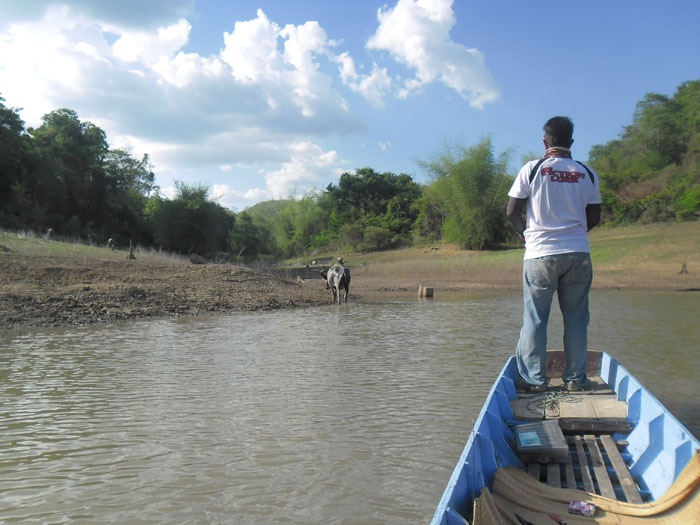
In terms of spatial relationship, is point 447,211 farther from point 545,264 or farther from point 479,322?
point 545,264

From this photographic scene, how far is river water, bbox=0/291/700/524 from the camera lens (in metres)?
4.39

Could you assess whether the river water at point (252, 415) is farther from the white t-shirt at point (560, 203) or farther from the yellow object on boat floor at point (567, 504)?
the white t-shirt at point (560, 203)

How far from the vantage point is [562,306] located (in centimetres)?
538

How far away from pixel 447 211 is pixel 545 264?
5124 centimetres

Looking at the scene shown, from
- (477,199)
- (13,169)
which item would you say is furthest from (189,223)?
(477,199)

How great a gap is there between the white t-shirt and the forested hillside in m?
35.0

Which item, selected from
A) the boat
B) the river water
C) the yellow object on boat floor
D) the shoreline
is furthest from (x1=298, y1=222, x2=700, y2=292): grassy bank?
the yellow object on boat floor

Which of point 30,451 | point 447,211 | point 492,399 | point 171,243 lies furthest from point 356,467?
point 447,211

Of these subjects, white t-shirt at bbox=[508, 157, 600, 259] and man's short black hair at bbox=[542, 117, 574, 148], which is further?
man's short black hair at bbox=[542, 117, 574, 148]

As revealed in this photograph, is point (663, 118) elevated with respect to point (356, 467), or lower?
elevated

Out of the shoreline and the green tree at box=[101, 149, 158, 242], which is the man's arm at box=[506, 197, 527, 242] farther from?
the green tree at box=[101, 149, 158, 242]

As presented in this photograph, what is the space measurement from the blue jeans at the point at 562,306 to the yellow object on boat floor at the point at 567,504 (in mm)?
1883

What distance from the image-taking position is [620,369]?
5.48 meters

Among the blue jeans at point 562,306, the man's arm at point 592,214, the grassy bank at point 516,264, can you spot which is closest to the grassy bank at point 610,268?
the grassy bank at point 516,264
